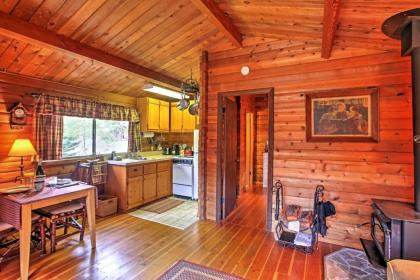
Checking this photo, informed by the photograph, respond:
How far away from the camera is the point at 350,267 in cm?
254

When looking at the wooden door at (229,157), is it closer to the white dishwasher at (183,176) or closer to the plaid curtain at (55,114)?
the white dishwasher at (183,176)

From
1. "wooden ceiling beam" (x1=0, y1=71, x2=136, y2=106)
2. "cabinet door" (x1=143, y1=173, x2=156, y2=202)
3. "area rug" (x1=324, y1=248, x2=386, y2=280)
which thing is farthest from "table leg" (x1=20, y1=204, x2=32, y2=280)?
"area rug" (x1=324, y1=248, x2=386, y2=280)

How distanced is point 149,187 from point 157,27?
121 inches

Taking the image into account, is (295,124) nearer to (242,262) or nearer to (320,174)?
(320,174)

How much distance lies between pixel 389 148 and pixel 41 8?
4.28 m

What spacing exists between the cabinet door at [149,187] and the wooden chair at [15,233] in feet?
6.37

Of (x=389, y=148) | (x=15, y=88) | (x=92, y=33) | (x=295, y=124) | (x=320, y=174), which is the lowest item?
(x=320, y=174)

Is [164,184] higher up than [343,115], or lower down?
lower down

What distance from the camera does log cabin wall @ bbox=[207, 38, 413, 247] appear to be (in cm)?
280

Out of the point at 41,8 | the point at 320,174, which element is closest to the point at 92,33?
the point at 41,8

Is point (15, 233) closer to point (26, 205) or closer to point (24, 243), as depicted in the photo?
point (24, 243)

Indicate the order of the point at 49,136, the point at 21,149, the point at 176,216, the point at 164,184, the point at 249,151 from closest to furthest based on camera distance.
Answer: the point at 21,149 < the point at 49,136 < the point at 176,216 < the point at 164,184 < the point at 249,151

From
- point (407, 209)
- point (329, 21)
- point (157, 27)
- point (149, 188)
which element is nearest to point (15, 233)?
point (149, 188)

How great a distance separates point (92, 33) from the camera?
2.99 metres
